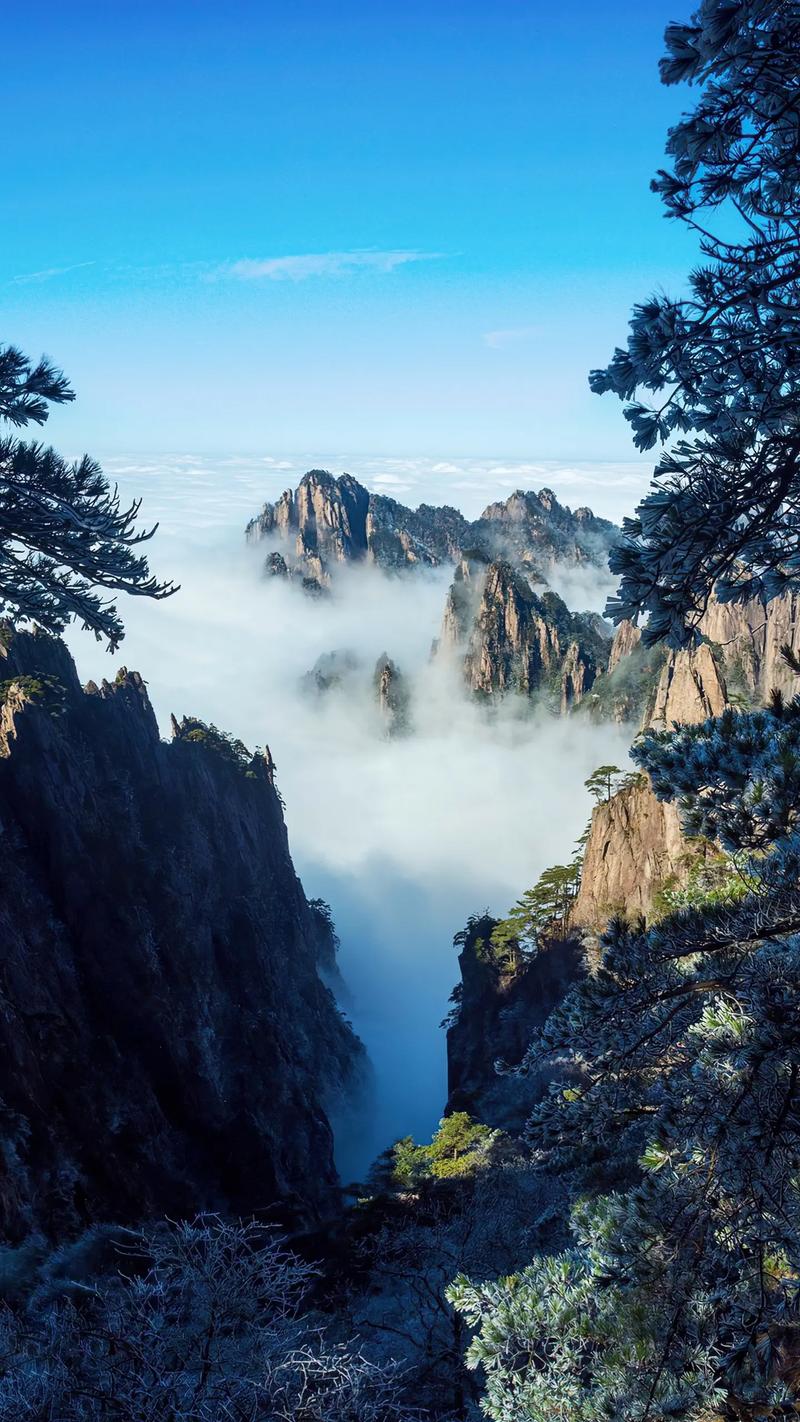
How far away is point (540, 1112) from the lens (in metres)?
8.05

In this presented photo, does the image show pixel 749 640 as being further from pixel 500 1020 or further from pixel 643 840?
pixel 500 1020

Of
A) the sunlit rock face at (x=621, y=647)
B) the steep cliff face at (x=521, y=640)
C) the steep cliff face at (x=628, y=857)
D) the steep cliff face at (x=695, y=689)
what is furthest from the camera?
the steep cliff face at (x=521, y=640)

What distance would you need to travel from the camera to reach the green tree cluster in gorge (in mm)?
5402

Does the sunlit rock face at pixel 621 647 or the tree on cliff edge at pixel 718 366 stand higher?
the tree on cliff edge at pixel 718 366

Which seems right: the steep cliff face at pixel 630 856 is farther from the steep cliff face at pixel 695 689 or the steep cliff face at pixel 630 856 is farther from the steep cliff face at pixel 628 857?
the steep cliff face at pixel 695 689

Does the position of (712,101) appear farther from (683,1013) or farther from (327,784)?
(327,784)

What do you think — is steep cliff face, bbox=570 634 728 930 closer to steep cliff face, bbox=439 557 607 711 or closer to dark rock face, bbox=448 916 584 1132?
dark rock face, bbox=448 916 584 1132

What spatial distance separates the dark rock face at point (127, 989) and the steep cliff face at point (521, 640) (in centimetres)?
10699

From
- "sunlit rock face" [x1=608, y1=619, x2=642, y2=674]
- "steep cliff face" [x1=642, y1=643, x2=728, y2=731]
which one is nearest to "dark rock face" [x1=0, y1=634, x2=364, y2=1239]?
"steep cliff face" [x1=642, y1=643, x2=728, y2=731]

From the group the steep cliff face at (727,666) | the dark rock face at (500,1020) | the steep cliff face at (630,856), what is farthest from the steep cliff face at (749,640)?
the dark rock face at (500,1020)

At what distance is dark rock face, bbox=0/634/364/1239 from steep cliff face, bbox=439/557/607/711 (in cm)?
10699

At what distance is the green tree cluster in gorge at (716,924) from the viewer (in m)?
5.40

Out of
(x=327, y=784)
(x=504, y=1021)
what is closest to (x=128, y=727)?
(x=504, y=1021)

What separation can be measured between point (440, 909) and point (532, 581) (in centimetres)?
8962
